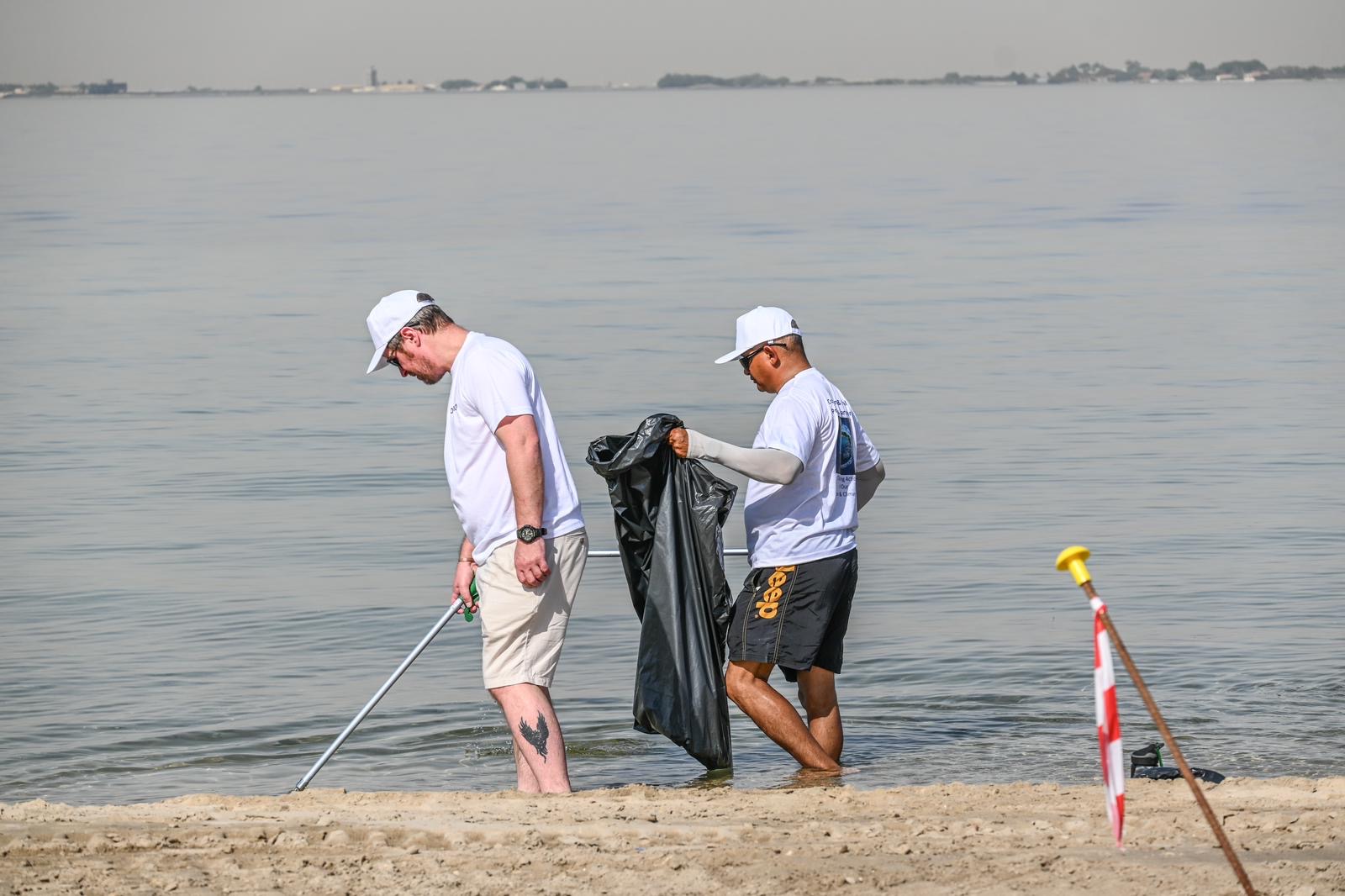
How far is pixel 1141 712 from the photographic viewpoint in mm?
7992

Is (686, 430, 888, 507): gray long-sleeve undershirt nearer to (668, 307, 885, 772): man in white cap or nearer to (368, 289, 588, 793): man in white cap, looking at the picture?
(668, 307, 885, 772): man in white cap

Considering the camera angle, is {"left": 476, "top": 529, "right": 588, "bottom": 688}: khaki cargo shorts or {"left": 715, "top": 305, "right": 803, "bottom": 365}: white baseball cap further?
{"left": 715, "top": 305, "right": 803, "bottom": 365}: white baseball cap

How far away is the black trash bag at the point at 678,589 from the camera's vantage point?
6.36 meters

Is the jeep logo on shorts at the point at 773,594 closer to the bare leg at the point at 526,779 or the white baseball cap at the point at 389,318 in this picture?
the bare leg at the point at 526,779

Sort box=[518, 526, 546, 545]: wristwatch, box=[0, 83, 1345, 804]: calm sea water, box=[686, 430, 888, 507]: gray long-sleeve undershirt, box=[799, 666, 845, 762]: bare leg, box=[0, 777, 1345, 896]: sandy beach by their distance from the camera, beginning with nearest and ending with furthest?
box=[0, 777, 1345, 896]: sandy beach, box=[518, 526, 546, 545]: wristwatch, box=[686, 430, 888, 507]: gray long-sleeve undershirt, box=[799, 666, 845, 762]: bare leg, box=[0, 83, 1345, 804]: calm sea water

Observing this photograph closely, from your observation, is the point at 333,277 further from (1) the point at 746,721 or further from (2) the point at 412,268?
(1) the point at 746,721

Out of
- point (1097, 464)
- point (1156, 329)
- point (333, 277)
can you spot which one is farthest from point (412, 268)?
point (1097, 464)

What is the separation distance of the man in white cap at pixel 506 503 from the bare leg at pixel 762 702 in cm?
83

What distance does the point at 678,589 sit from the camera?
6.38 m

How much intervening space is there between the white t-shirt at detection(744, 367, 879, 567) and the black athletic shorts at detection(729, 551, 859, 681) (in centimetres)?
5

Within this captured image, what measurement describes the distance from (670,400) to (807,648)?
11186 mm

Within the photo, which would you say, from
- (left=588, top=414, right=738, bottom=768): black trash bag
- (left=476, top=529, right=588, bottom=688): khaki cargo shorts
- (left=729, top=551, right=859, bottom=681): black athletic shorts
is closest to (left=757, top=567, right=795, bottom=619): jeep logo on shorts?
(left=729, top=551, right=859, bottom=681): black athletic shorts

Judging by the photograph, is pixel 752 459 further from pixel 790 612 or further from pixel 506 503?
pixel 506 503

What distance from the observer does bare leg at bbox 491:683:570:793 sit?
584 cm
